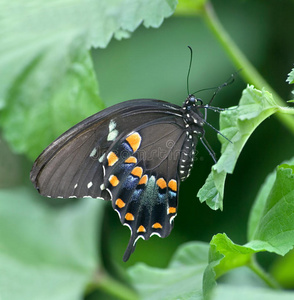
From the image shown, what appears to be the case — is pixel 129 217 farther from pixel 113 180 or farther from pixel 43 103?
→ pixel 43 103

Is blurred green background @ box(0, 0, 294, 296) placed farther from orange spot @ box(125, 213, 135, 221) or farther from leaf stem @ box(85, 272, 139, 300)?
orange spot @ box(125, 213, 135, 221)

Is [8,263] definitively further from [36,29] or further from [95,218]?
[36,29]

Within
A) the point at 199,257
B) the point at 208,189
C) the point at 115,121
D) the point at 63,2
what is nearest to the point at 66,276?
the point at 199,257

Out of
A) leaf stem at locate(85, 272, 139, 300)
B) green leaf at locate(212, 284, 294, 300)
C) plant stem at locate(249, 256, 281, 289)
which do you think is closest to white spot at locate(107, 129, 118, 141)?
plant stem at locate(249, 256, 281, 289)

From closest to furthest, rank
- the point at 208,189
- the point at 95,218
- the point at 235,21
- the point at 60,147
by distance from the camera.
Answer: the point at 208,189 < the point at 60,147 < the point at 95,218 < the point at 235,21

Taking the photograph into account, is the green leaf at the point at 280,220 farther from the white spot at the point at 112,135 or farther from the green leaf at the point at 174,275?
the white spot at the point at 112,135

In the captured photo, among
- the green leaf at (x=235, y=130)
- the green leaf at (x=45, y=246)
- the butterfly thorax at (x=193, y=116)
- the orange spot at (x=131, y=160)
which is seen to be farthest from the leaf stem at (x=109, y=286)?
the green leaf at (x=235, y=130)
